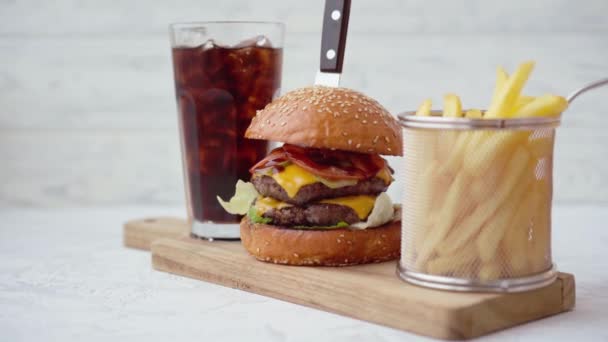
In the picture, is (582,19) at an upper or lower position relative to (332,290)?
upper

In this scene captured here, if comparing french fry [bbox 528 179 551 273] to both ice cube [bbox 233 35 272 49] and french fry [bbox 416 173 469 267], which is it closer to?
french fry [bbox 416 173 469 267]

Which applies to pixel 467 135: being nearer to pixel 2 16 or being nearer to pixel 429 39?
pixel 429 39

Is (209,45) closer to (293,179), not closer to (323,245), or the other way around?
(293,179)

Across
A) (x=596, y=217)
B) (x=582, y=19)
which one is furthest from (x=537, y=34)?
(x=596, y=217)

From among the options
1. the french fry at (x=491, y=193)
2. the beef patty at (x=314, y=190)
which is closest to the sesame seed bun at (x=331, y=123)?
the beef patty at (x=314, y=190)

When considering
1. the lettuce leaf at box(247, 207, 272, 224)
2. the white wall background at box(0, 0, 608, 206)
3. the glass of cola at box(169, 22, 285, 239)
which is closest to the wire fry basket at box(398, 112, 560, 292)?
the lettuce leaf at box(247, 207, 272, 224)

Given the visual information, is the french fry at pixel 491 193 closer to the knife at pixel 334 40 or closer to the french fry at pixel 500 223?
the french fry at pixel 500 223
